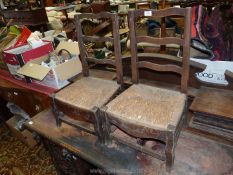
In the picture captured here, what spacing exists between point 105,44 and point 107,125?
5.47ft

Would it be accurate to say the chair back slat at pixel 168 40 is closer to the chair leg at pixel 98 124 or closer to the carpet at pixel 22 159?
the chair leg at pixel 98 124

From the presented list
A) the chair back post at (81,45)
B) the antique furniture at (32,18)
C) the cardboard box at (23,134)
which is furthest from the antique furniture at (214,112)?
the antique furniture at (32,18)

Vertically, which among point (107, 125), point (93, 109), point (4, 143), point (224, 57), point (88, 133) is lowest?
point (4, 143)

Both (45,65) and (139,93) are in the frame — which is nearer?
(139,93)

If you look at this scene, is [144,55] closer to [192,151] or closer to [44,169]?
[192,151]

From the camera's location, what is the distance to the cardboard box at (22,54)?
6.06 ft

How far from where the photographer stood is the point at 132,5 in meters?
5.61

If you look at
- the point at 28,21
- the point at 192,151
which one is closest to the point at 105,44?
the point at 28,21

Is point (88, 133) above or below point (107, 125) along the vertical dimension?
below

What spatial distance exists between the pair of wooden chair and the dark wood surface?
0.07 metres

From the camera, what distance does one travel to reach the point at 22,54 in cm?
183

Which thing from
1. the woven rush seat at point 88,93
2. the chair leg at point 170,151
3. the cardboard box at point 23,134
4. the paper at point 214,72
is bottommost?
the cardboard box at point 23,134

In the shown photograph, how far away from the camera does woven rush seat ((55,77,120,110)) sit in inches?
51.2

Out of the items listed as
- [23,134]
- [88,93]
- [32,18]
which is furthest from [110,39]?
[32,18]
